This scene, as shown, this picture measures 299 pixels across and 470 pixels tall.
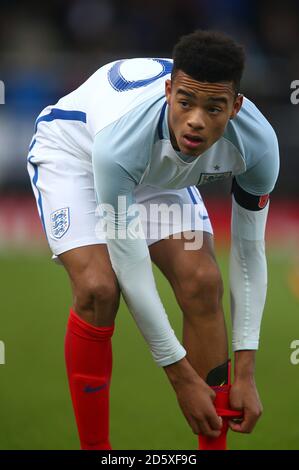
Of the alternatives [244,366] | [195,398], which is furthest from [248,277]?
[195,398]

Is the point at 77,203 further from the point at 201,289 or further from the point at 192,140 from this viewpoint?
the point at 192,140

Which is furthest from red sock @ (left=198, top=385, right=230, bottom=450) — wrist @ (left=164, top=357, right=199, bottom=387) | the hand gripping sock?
wrist @ (left=164, top=357, right=199, bottom=387)

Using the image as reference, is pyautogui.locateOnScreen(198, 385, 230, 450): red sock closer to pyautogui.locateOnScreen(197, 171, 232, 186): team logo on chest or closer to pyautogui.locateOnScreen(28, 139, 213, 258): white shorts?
pyautogui.locateOnScreen(28, 139, 213, 258): white shorts

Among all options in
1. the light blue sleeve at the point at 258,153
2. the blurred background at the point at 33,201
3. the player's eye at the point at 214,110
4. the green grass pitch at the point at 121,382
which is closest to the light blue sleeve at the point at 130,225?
the player's eye at the point at 214,110

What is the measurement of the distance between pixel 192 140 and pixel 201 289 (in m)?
0.66

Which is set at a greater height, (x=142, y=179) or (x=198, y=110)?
(x=198, y=110)

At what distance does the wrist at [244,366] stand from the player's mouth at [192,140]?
2.93 feet

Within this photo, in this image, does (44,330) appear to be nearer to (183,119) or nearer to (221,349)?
(221,349)

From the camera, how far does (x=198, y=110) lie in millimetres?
3475

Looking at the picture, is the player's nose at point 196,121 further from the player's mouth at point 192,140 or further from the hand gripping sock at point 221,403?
the hand gripping sock at point 221,403

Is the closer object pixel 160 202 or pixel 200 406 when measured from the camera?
pixel 200 406

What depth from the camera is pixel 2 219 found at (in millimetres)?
11008

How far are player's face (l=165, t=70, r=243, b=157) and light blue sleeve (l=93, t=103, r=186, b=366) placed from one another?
5.8 inches

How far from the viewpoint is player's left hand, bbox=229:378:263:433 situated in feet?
12.7
